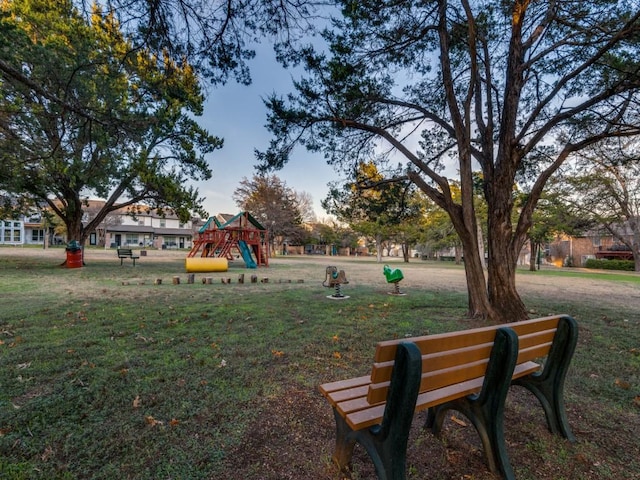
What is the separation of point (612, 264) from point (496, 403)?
47.2 metres

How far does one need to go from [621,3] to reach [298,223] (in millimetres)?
38335

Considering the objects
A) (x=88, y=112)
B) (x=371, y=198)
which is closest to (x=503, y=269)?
(x=371, y=198)

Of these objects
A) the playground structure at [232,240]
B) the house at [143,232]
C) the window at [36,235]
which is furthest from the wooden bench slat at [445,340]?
the window at [36,235]

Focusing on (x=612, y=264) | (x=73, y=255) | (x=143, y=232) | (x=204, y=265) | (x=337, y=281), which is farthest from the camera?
(x=143, y=232)

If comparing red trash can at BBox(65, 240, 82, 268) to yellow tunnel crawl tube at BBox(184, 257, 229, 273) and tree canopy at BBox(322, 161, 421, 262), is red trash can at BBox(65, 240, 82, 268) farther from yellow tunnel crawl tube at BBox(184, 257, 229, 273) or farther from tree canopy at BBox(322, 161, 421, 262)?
tree canopy at BBox(322, 161, 421, 262)

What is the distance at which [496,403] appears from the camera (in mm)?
2092

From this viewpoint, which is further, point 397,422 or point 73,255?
point 73,255

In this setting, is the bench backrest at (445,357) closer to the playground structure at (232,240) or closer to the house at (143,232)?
the playground structure at (232,240)

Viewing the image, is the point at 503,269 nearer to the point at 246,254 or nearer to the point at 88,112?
the point at 88,112

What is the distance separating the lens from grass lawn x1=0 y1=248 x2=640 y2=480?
2.20 metres

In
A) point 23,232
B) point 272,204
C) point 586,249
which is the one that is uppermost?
point 272,204

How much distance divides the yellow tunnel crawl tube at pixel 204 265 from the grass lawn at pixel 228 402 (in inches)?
395

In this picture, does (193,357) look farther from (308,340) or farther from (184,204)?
(184,204)

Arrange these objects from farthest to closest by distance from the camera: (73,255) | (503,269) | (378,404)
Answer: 1. (73,255)
2. (503,269)
3. (378,404)
